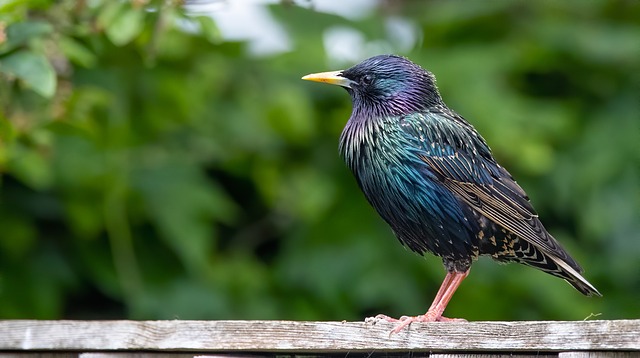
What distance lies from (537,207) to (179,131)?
1.87 m

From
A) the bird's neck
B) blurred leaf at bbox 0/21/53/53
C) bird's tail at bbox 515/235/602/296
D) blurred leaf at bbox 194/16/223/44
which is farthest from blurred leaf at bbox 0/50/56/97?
bird's tail at bbox 515/235/602/296

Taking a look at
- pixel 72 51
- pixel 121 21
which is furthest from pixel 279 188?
pixel 121 21

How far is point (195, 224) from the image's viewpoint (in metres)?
4.86

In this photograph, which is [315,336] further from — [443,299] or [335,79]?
[335,79]

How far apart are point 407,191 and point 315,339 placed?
2.09 feet

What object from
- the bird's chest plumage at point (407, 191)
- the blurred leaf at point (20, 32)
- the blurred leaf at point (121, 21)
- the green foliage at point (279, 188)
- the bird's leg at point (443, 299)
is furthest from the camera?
the green foliage at point (279, 188)

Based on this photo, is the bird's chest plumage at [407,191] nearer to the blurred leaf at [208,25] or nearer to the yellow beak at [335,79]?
the yellow beak at [335,79]

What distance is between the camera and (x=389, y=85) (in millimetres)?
3338

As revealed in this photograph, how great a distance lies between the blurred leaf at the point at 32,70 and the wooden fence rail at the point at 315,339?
0.73 m

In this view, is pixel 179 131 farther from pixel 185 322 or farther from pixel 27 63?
pixel 185 322

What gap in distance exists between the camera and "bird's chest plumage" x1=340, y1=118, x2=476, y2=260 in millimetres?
3182

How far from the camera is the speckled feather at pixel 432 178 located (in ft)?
10.5

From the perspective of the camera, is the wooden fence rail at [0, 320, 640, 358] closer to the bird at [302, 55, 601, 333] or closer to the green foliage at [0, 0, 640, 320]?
the bird at [302, 55, 601, 333]

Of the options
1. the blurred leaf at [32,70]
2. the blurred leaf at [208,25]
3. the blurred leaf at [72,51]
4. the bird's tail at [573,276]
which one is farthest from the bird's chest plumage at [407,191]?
the blurred leaf at [72,51]
